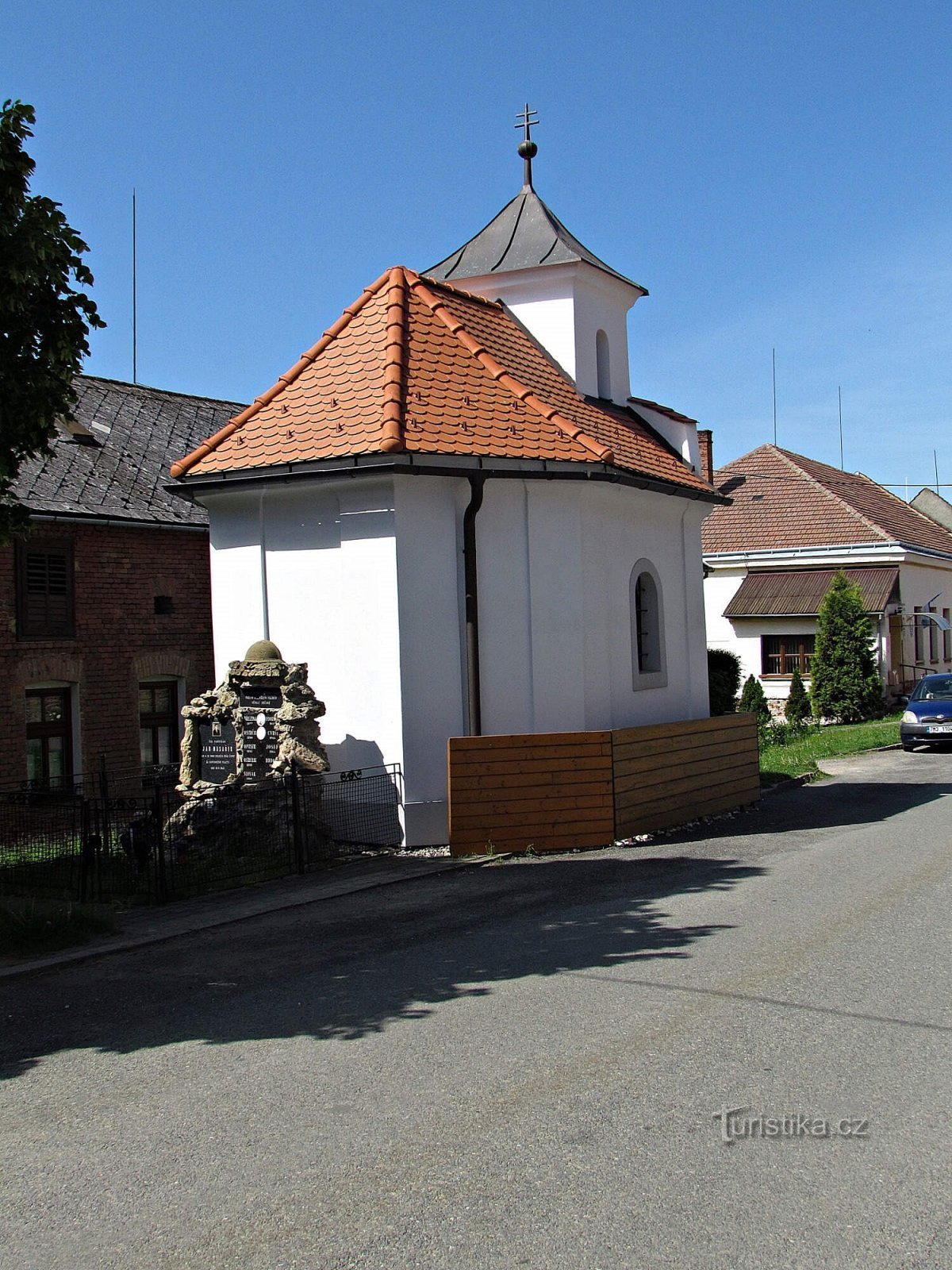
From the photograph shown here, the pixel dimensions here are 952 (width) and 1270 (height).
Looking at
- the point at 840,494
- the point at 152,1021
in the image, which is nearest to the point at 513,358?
the point at 152,1021

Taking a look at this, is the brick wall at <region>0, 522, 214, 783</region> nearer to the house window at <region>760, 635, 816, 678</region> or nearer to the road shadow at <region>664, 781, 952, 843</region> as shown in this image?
the road shadow at <region>664, 781, 952, 843</region>

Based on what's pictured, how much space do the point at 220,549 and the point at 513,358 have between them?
5.18 meters

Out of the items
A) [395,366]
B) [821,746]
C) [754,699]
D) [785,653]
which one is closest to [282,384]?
[395,366]

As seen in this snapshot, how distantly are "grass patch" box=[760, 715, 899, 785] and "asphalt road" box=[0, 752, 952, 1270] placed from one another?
1133 centimetres

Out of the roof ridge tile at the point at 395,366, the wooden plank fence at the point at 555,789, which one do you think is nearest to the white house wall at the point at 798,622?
the roof ridge tile at the point at 395,366

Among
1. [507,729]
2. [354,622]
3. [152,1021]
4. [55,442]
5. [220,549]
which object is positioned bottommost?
[152,1021]

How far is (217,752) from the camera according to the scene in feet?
46.7

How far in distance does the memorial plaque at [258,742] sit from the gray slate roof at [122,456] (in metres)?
4.38

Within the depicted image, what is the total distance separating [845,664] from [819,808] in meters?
16.3

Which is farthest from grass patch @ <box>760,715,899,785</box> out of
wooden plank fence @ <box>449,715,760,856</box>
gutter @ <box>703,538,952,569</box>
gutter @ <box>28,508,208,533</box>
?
gutter @ <box>28,508,208,533</box>

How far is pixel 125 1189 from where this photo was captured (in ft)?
15.8

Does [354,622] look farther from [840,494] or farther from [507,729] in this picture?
[840,494]

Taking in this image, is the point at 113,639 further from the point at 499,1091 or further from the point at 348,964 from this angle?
the point at 499,1091

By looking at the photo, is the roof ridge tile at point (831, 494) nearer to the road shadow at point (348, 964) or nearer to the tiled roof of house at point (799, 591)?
the tiled roof of house at point (799, 591)
